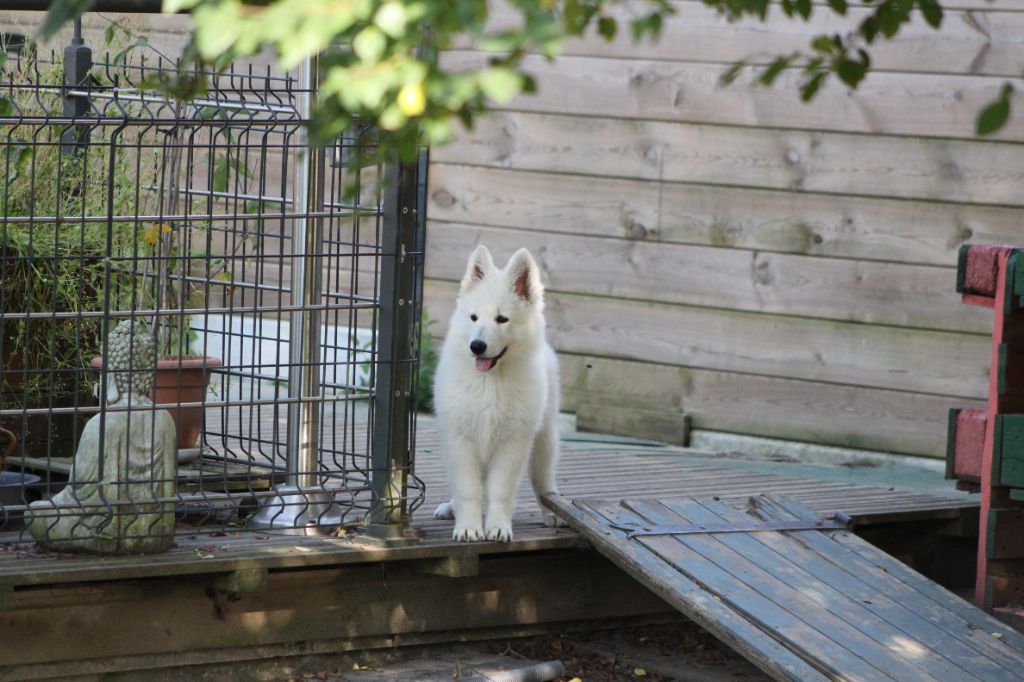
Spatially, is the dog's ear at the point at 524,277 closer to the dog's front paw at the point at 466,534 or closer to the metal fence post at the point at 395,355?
the metal fence post at the point at 395,355

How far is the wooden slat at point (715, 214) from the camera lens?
281 inches

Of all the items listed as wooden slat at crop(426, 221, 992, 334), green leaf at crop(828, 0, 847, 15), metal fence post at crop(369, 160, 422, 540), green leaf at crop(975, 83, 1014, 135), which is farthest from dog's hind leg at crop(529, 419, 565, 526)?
green leaf at crop(975, 83, 1014, 135)

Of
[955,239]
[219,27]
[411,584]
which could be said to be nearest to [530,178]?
[955,239]

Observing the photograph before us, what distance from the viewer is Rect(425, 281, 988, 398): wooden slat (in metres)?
7.13

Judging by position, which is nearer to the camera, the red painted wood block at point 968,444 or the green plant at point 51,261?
the red painted wood block at point 968,444

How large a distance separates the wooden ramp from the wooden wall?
1.86m

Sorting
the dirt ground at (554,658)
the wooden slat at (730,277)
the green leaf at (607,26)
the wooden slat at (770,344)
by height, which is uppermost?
the green leaf at (607,26)

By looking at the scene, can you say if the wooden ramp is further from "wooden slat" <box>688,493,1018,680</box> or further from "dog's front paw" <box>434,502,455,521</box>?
"dog's front paw" <box>434,502,455,521</box>

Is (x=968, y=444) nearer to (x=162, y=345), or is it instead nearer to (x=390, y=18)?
(x=162, y=345)

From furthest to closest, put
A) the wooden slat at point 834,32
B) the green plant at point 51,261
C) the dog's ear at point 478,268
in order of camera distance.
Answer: the wooden slat at point 834,32 → the green plant at point 51,261 → the dog's ear at point 478,268

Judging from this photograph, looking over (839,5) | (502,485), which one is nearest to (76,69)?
(502,485)

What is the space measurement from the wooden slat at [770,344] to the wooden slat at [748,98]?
39.5 inches

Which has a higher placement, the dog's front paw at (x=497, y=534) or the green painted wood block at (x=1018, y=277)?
the green painted wood block at (x=1018, y=277)

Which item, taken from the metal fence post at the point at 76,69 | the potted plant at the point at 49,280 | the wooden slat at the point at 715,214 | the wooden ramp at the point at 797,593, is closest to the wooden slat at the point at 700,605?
the wooden ramp at the point at 797,593
